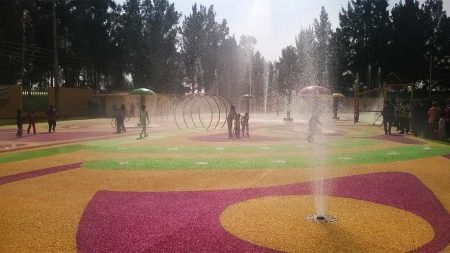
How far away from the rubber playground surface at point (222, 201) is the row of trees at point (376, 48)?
58.8 metres

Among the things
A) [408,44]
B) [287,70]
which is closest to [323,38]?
[287,70]

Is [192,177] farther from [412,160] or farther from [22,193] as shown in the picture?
[412,160]

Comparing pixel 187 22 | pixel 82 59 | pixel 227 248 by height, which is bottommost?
pixel 227 248

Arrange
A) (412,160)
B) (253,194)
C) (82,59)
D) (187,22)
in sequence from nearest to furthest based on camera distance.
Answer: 1. (253,194)
2. (412,160)
3. (82,59)
4. (187,22)

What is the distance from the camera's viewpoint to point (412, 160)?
1402cm

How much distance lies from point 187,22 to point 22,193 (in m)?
67.5

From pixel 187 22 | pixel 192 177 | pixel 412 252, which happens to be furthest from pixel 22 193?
pixel 187 22

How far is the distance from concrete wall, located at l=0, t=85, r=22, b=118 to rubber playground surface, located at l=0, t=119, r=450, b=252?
27.2 metres

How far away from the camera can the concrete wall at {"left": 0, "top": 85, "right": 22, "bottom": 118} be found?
39812 mm

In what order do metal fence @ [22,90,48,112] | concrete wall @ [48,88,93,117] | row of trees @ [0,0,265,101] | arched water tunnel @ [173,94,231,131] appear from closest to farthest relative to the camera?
arched water tunnel @ [173,94,231,131] → metal fence @ [22,90,48,112] → concrete wall @ [48,88,93,117] → row of trees @ [0,0,265,101]

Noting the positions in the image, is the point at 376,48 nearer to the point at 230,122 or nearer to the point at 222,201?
the point at 230,122

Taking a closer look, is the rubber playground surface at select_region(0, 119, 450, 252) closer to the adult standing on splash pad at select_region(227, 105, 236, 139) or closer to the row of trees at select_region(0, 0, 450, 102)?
the adult standing on splash pad at select_region(227, 105, 236, 139)

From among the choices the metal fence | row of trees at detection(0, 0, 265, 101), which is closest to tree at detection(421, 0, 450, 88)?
row of trees at detection(0, 0, 265, 101)

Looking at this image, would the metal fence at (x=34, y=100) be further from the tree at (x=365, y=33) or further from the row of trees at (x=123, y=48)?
the tree at (x=365, y=33)
